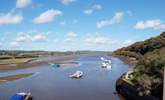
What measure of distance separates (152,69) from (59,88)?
25.1 m

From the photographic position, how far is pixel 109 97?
47.2 metres

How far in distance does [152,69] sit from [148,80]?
177 cm

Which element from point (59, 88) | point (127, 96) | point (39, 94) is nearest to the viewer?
point (127, 96)

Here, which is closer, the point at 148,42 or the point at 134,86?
the point at 134,86

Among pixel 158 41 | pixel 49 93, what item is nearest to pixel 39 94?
pixel 49 93

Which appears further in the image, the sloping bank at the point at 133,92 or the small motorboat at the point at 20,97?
the small motorboat at the point at 20,97

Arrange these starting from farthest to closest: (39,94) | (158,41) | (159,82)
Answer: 1. (158,41)
2. (39,94)
3. (159,82)

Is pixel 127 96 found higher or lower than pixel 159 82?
lower

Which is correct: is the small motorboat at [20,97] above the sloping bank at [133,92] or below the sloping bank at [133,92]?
below

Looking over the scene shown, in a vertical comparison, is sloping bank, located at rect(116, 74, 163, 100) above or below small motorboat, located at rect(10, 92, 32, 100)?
above

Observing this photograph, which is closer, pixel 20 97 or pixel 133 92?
pixel 133 92

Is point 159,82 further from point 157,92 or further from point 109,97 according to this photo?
point 109,97

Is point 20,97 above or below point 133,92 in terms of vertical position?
below

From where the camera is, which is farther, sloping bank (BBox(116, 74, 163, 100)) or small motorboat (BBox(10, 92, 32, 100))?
small motorboat (BBox(10, 92, 32, 100))
